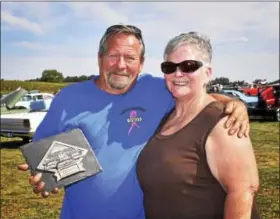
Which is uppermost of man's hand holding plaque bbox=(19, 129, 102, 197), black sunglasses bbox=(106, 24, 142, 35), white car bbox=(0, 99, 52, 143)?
black sunglasses bbox=(106, 24, 142, 35)

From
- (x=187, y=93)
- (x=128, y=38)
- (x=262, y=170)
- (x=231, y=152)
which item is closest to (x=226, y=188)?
(x=231, y=152)

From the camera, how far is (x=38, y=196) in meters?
7.86

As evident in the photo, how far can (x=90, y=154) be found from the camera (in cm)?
258

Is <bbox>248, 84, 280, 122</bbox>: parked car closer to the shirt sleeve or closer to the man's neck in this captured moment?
the man's neck

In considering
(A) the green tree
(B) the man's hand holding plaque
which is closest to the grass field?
(B) the man's hand holding plaque

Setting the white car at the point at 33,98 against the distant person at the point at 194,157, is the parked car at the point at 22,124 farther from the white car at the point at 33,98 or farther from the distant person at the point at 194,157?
the distant person at the point at 194,157

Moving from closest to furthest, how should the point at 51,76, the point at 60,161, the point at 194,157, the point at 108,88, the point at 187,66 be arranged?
1. the point at 194,157
2. the point at 187,66
3. the point at 60,161
4. the point at 108,88
5. the point at 51,76

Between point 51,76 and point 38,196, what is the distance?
100m

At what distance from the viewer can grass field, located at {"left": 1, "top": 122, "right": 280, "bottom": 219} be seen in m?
6.70

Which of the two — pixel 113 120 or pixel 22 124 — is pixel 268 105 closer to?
pixel 22 124

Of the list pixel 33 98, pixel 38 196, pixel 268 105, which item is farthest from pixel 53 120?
pixel 33 98

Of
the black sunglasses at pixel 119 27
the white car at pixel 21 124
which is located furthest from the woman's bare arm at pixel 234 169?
the white car at pixel 21 124

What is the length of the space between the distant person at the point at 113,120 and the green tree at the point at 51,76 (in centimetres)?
10171

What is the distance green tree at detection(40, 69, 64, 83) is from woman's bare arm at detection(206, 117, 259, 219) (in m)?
103
